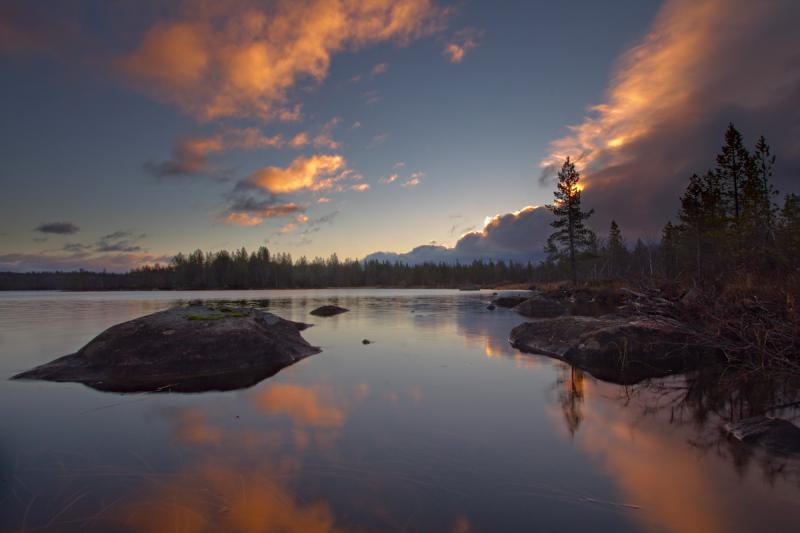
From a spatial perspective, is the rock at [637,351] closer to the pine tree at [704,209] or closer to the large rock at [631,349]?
the large rock at [631,349]

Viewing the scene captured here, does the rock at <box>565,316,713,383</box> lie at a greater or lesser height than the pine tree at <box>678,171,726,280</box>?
lesser

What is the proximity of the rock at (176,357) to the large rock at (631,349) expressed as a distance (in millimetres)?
9167

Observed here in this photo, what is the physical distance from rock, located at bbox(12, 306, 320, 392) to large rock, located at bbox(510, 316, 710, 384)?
9167 mm

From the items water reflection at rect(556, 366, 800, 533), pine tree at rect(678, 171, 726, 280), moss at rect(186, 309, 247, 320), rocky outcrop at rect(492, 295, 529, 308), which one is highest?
pine tree at rect(678, 171, 726, 280)

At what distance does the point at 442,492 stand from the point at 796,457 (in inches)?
185

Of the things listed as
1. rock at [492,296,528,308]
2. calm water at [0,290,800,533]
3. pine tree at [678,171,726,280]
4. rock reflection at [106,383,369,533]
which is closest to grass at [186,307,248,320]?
calm water at [0,290,800,533]

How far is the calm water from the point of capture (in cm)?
397

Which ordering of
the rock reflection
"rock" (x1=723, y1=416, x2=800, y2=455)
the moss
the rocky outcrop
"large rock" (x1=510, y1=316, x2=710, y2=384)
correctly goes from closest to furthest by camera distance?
the rock reflection → "rock" (x1=723, y1=416, x2=800, y2=455) → "large rock" (x1=510, y1=316, x2=710, y2=384) → the moss → the rocky outcrop

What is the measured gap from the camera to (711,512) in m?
4.03

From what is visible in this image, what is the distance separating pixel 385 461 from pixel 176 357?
809 cm

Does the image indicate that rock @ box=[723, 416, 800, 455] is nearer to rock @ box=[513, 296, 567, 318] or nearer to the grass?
the grass

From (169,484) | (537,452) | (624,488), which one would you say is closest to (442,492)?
(537,452)

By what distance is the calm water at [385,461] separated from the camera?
156 inches

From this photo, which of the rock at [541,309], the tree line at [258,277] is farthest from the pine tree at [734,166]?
the tree line at [258,277]
